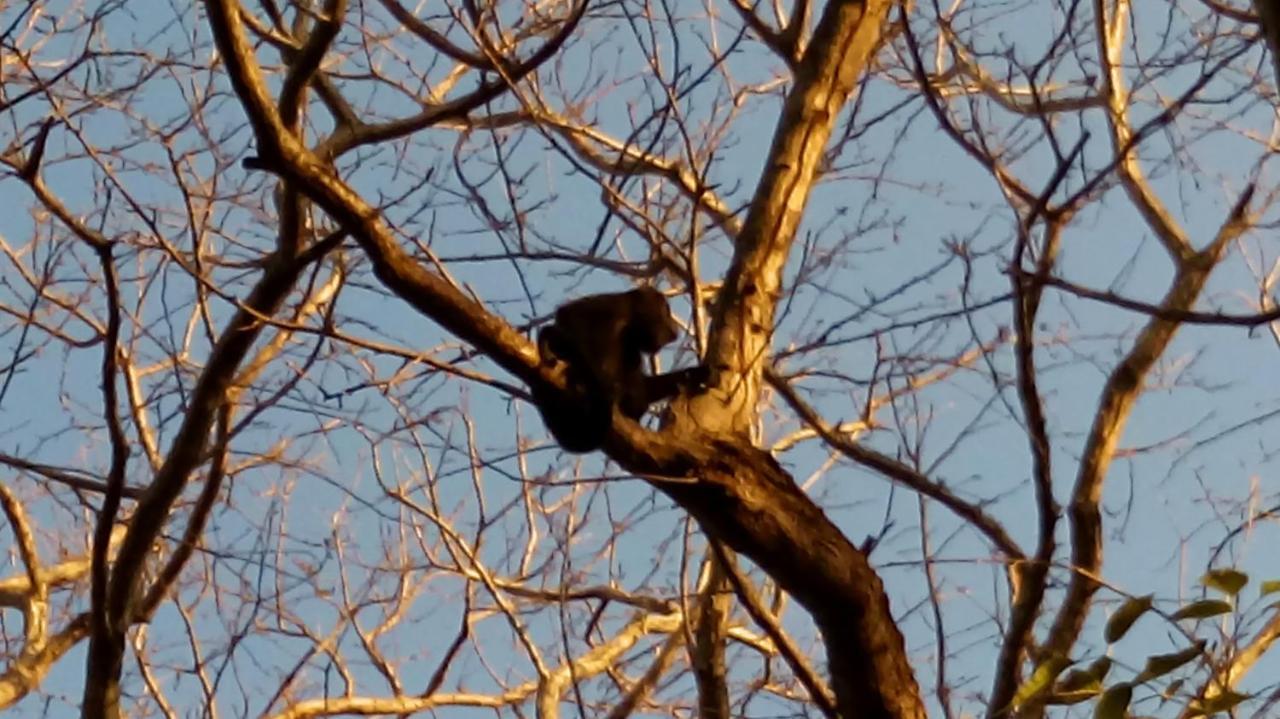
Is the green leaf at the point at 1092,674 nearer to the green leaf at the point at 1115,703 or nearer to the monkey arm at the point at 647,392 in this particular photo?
the green leaf at the point at 1115,703

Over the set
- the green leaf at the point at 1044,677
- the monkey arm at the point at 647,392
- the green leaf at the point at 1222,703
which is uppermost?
the monkey arm at the point at 647,392

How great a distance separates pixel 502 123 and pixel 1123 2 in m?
2.30

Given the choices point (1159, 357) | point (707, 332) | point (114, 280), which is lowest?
point (707, 332)

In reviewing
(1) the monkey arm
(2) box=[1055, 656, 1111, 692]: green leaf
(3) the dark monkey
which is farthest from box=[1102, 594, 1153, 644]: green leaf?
(1) the monkey arm

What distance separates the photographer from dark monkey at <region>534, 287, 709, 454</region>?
3041mm

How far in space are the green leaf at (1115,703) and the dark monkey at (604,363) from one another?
3.66ft

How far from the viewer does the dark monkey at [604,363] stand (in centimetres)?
304

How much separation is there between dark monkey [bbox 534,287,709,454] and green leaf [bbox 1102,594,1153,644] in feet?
3.39

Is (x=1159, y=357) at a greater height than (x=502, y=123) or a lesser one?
lesser

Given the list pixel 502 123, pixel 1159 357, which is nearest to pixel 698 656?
pixel 1159 357

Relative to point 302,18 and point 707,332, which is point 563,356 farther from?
point 302,18

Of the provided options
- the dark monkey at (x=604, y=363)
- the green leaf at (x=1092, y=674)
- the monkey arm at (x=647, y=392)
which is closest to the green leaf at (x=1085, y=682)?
the green leaf at (x=1092, y=674)

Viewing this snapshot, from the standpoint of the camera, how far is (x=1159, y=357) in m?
4.55

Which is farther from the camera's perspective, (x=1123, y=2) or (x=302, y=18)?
(x=1123, y=2)
